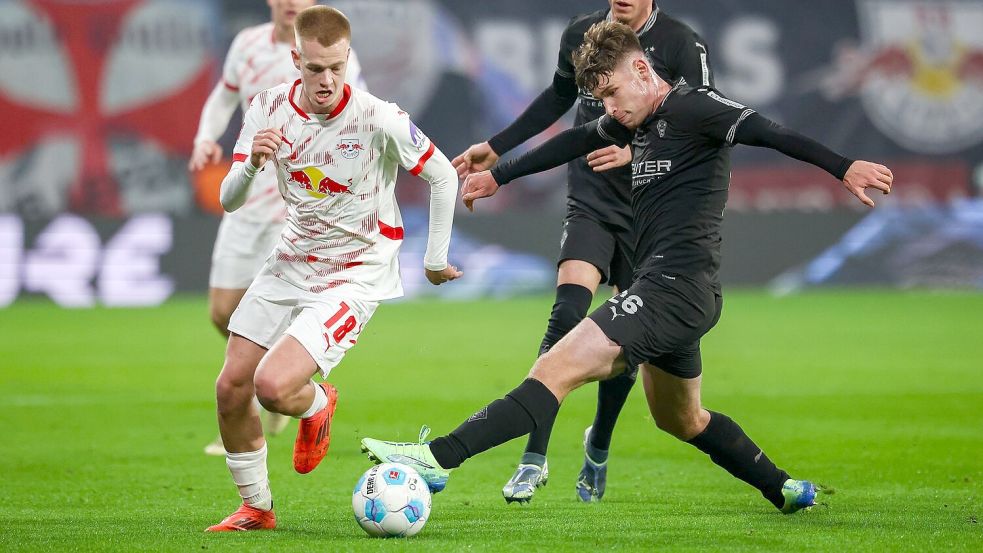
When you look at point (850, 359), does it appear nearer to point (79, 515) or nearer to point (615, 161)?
point (615, 161)

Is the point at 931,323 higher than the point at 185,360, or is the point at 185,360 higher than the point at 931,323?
the point at 931,323

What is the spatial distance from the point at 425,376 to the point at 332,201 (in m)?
5.91

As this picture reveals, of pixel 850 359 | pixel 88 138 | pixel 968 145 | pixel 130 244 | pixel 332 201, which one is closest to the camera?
pixel 332 201

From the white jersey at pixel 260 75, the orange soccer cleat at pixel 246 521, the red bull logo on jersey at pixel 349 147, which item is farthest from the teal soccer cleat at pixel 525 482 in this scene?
the white jersey at pixel 260 75

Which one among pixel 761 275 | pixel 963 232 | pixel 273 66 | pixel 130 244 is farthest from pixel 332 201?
pixel 963 232

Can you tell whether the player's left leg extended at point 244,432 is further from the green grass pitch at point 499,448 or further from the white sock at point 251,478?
the green grass pitch at point 499,448

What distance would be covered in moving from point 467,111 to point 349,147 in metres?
14.9

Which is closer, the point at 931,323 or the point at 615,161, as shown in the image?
the point at 615,161

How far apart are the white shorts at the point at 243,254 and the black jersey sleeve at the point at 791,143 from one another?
3935mm

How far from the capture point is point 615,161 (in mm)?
5914

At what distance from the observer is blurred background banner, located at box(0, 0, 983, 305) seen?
1919cm

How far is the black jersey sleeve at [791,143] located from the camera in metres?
4.95

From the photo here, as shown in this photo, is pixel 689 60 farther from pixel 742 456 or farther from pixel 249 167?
pixel 249 167

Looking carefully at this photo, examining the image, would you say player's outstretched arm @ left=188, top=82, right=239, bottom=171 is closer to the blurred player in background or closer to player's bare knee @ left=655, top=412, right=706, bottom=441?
the blurred player in background
